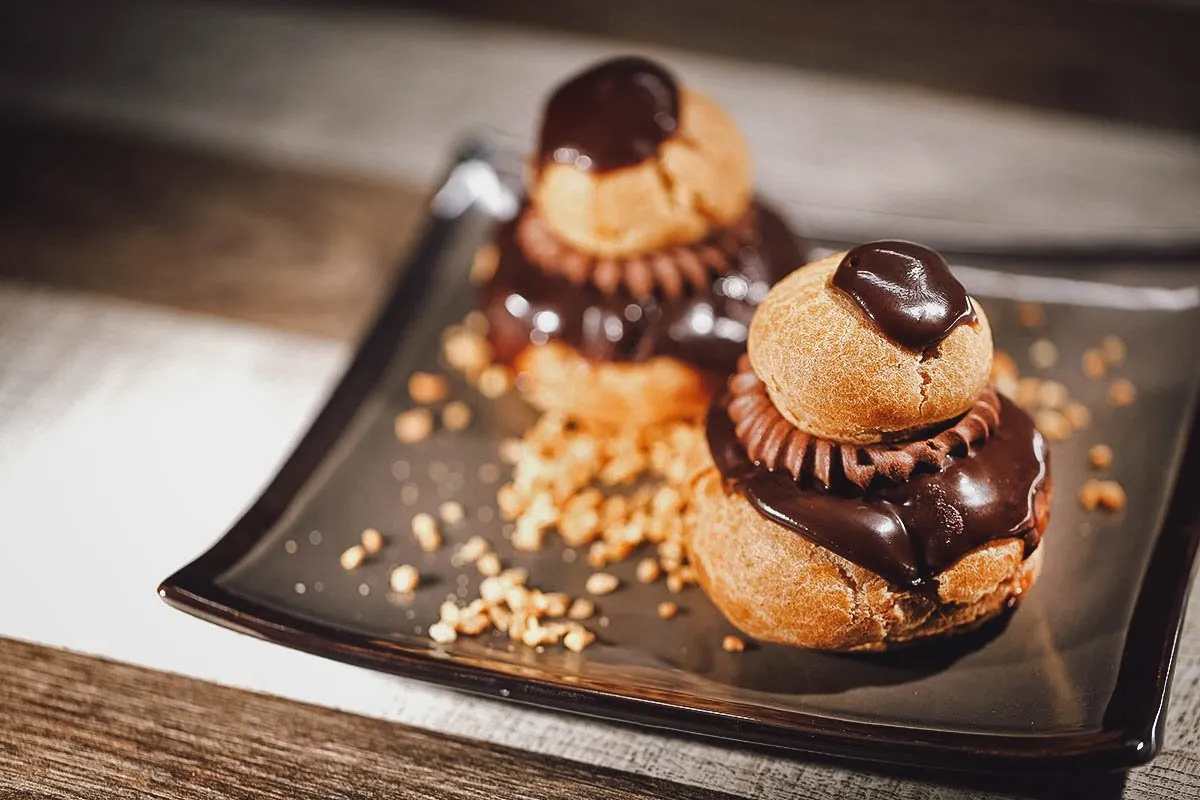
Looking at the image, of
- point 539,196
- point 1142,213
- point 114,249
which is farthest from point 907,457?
point 114,249

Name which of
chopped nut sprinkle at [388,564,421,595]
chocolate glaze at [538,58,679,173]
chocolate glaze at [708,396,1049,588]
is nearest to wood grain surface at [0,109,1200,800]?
A: chopped nut sprinkle at [388,564,421,595]

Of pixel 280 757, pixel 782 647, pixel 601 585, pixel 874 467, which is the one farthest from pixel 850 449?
pixel 280 757

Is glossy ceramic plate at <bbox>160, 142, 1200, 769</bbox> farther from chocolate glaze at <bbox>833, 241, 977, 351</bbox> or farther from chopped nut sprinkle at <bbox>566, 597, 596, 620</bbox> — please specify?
chocolate glaze at <bbox>833, 241, 977, 351</bbox>

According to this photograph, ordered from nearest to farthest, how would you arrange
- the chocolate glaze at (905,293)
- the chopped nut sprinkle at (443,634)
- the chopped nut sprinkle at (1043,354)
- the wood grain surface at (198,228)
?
the chocolate glaze at (905,293) < the chopped nut sprinkle at (443,634) < the chopped nut sprinkle at (1043,354) < the wood grain surface at (198,228)

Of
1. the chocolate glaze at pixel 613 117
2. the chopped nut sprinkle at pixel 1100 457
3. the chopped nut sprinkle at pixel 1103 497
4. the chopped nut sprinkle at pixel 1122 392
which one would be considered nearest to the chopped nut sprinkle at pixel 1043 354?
the chopped nut sprinkle at pixel 1122 392

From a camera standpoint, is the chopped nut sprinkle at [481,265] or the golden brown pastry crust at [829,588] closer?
the golden brown pastry crust at [829,588]

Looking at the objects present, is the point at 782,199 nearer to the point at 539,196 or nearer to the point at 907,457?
the point at 539,196

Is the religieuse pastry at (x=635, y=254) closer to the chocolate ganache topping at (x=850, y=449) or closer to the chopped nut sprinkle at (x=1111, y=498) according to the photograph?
the chocolate ganache topping at (x=850, y=449)

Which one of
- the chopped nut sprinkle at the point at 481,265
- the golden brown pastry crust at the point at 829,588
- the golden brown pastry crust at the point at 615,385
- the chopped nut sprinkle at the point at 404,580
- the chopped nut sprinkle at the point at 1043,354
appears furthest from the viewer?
the chopped nut sprinkle at the point at 481,265
